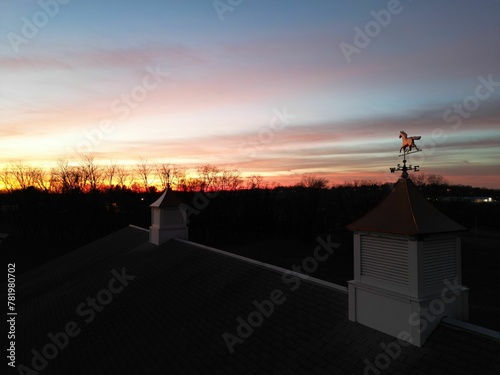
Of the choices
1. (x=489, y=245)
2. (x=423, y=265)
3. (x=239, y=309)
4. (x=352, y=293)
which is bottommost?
(x=489, y=245)

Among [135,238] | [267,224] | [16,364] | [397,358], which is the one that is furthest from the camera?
[267,224]

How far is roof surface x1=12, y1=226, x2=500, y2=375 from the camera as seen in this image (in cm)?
603

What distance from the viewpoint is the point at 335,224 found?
217 feet

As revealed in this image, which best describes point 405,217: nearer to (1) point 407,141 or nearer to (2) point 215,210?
(1) point 407,141

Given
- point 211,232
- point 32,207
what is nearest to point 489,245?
point 211,232

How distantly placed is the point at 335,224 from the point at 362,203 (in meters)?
6.12

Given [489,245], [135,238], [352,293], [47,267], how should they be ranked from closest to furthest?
[352,293] → [135,238] → [47,267] → [489,245]

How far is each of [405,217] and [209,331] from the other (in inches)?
202

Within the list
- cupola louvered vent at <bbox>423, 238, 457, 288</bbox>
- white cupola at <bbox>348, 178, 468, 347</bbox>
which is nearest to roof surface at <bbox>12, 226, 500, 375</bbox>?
white cupola at <bbox>348, 178, 468, 347</bbox>

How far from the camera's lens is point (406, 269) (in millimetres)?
6387

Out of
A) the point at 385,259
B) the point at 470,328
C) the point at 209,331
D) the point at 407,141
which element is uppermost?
the point at 407,141

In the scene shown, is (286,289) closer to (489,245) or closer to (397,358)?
(397,358)

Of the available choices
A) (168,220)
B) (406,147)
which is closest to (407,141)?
(406,147)

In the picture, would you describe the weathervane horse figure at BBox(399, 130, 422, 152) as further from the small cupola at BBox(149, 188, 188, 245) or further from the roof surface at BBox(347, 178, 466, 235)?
the small cupola at BBox(149, 188, 188, 245)
